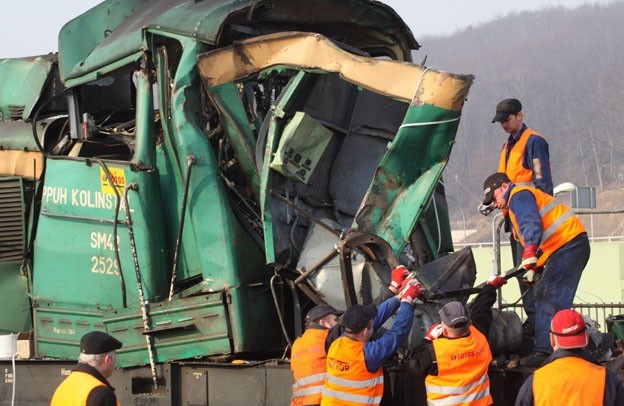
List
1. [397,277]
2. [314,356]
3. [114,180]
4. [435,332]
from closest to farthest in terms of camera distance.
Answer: [435,332]
[397,277]
[314,356]
[114,180]

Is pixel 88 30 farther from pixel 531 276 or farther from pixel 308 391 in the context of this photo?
pixel 531 276

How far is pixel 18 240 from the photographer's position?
10.3 metres

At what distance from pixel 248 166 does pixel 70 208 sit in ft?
5.67

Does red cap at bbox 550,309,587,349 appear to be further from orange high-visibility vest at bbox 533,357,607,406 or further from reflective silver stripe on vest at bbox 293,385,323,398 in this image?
reflective silver stripe on vest at bbox 293,385,323,398

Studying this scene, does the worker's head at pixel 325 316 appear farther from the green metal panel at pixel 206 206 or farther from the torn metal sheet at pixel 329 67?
the torn metal sheet at pixel 329 67

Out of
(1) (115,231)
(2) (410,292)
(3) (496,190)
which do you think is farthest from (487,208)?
(1) (115,231)

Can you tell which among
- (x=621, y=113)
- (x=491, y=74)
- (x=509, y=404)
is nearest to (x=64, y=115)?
(x=509, y=404)

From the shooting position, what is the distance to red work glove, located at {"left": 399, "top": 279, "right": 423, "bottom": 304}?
750cm

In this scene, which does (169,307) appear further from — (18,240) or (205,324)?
(18,240)

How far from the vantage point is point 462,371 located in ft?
23.1

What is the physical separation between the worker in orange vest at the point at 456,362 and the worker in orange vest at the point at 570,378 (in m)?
0.93

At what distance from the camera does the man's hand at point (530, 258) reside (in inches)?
298

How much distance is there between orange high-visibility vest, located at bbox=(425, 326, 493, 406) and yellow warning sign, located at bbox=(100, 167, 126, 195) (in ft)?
10.6

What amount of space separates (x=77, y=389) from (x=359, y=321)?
6.66 ft
